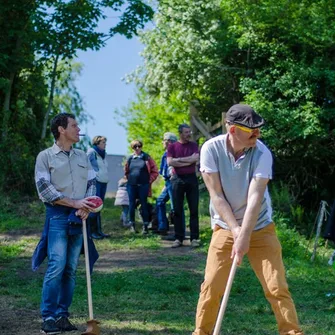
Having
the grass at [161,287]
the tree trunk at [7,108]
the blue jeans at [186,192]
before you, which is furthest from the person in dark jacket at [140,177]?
the tree trunk at [7,108]

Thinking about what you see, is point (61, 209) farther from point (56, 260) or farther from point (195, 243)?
point (195, 243)

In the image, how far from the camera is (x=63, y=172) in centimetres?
793

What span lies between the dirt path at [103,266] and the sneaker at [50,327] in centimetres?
14

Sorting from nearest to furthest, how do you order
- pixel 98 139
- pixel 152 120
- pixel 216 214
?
pixel 216 214
pixel 98 139
pixel 152 120

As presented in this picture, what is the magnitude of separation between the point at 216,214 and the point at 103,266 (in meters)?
6.07

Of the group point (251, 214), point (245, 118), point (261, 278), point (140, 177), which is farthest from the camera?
point (140, 177)

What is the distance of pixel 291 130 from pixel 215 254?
42.6ft

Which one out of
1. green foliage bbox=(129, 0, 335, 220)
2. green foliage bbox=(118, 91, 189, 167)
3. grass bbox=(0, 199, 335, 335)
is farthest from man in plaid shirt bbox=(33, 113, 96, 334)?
green foliage bbox=(118, 91, 189, 167)

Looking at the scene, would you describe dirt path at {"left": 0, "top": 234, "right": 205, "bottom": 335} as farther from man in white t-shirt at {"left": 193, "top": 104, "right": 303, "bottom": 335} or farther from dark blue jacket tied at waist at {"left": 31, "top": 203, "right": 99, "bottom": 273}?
man in white t-shirt at {"left": 193, "top": 104, "right": 303, "bottom": 335}

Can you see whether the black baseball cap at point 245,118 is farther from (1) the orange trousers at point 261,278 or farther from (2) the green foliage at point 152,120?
(2) the green foliage at point 152,120

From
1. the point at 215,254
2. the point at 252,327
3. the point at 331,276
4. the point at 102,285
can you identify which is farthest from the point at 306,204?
the point at 215,254

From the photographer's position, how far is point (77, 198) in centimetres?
793

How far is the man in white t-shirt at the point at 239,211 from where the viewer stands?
6266 millimetres

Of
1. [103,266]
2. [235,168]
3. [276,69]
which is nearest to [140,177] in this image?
[103,266]
